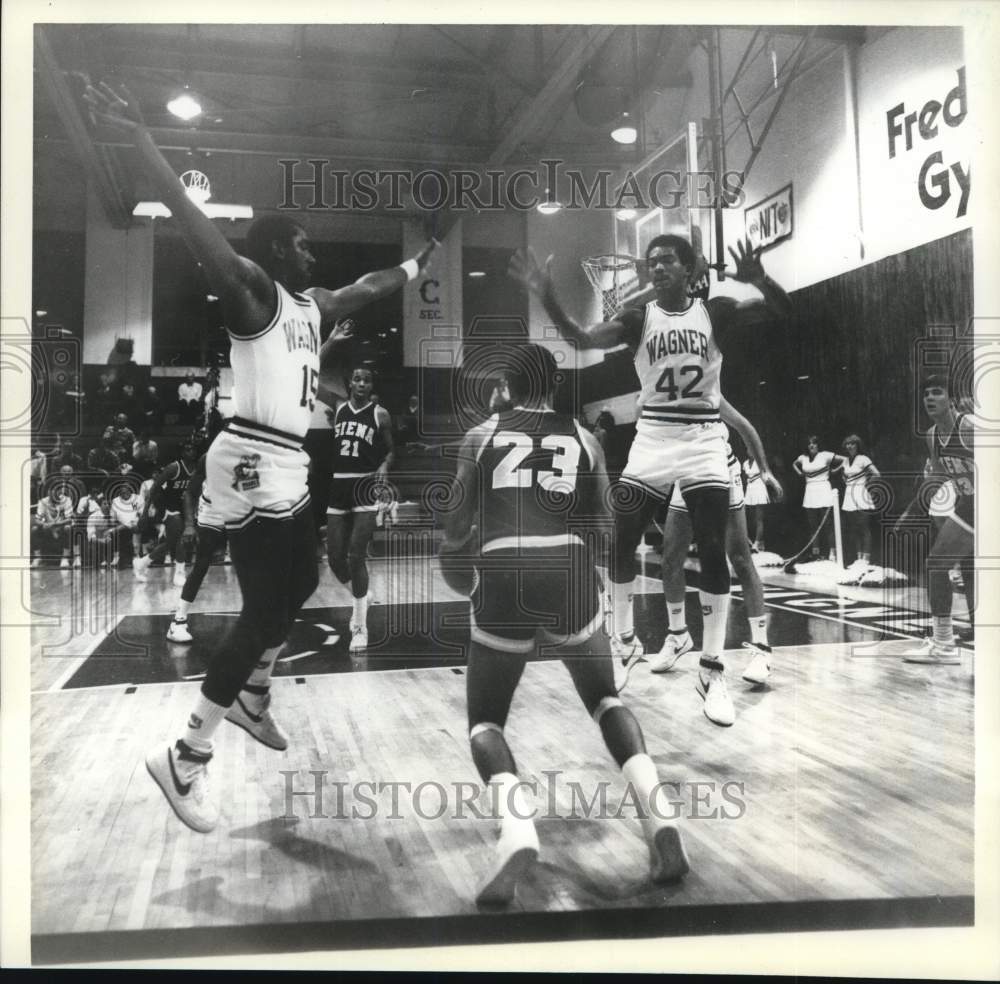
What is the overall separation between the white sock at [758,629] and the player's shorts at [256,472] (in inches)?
64.7

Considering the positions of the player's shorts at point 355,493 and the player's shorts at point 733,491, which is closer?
the player's shorts at point 355,493

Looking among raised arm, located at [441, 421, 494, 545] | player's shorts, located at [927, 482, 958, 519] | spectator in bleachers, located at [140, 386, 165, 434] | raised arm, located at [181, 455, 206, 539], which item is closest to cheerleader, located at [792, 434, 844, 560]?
player's shorts, located at [927, 482, 958, 519]

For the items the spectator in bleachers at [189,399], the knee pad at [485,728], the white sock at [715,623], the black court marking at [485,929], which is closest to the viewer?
the black court marking at [485,929]

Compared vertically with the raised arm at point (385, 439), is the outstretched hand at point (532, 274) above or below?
above

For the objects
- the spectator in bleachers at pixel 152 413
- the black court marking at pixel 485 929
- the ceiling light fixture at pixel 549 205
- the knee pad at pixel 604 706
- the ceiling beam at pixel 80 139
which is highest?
the ceiling beam at pixel 80 139

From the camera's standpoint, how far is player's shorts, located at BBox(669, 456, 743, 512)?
2799 mm

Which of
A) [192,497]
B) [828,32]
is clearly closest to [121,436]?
[192,497]

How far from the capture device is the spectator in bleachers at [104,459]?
2.69 meters

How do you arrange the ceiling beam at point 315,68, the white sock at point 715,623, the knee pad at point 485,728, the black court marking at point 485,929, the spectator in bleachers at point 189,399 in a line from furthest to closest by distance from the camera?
the white sock at point 715,623 < the ceiling beam at point 315,68 < the spectator in bleachers at point 189,399 < the knee pad at point 485,728 < the black court marking at point 485,929

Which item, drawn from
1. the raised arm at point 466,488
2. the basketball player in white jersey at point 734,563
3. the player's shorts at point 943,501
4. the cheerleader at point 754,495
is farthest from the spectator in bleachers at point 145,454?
the player's shorts at point 943,501

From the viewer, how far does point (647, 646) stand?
2748 millimetres

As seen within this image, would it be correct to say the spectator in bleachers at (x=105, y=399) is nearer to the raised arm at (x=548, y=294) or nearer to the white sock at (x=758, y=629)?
the raised arm at (x=548, y=294)

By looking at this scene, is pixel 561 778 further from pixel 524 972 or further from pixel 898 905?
pixel 898 905

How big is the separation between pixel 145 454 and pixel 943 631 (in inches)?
112
